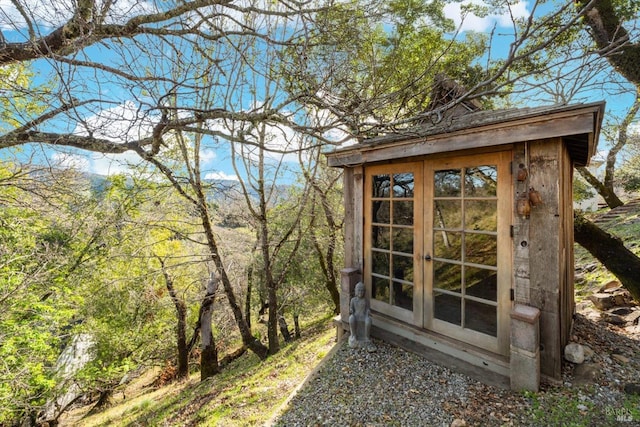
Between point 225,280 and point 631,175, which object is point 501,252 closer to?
point 225,280

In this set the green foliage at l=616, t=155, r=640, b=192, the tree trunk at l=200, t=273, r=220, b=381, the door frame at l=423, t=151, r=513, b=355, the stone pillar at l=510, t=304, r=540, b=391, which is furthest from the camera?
the green foliage at l=616, t=155, r=640, b=192

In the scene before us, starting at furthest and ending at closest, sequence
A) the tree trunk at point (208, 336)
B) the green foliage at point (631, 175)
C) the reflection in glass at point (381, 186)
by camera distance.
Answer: the green foliage at point (631, 175) → the tree trunk at point (208, 336) → the reflection in glass at point (381, 186)

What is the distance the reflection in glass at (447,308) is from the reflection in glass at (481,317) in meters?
0.08

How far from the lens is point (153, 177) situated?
6980 mm

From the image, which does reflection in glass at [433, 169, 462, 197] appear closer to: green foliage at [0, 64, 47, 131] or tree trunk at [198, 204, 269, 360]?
green foliage at [0, 64, 47, 131]

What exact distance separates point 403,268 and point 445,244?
65cm

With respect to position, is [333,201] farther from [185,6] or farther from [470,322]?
[185,6]

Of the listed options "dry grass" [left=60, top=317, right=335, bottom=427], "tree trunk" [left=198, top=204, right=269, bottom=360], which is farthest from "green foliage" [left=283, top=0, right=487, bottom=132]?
"tree trunk" [left=198, top=204, right=269, bottom=360]

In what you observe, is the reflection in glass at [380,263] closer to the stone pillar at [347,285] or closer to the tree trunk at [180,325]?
the stone pillar at [347,285]

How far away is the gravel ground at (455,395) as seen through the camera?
2346 mm

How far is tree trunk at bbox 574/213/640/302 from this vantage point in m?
3.98

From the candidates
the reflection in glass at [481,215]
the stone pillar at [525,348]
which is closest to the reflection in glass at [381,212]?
the reflection in glass at [481,215]

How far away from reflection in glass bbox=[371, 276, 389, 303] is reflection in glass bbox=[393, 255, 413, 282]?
0.21m

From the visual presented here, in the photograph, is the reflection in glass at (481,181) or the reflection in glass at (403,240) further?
the reflection in glass at (403,240)
